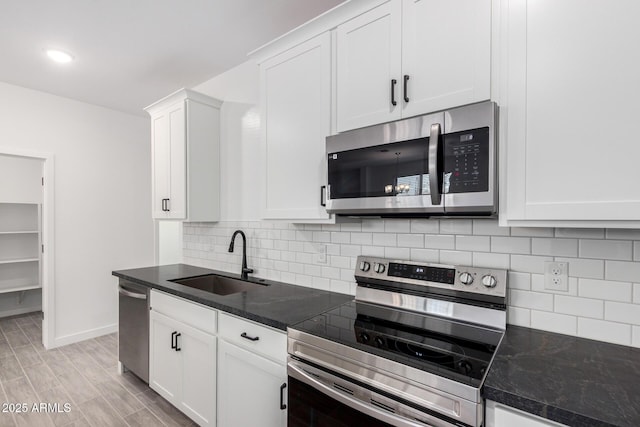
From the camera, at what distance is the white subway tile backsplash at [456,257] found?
156 centimetres

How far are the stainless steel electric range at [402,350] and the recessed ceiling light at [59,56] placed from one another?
2.83m

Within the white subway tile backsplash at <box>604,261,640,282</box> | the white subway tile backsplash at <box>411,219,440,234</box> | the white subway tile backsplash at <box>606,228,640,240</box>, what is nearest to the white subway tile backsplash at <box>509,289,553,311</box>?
the white subway tile backsplash at <box>604,261,640,282</box>

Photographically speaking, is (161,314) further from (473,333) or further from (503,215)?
(503,215)

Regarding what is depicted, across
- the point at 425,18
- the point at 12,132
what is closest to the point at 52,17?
the point at 12,132

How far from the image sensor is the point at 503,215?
4.03 ft

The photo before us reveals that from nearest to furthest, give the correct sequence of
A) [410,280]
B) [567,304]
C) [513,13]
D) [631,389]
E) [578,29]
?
[631,389], [578,29], [513,13], [567,304], [410,280]

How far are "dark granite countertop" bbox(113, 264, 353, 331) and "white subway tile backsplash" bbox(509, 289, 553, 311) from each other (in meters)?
0.85

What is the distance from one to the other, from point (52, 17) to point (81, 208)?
2.22 metres

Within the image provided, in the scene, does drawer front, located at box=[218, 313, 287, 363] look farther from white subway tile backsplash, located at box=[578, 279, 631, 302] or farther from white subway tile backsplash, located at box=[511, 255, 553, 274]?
white subway tile backsplash, located at box=[578, 279, 631, 302]

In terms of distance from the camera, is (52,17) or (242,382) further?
(52,17)

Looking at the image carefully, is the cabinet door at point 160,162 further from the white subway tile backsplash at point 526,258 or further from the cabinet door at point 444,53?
the cabinet door at point 444,53

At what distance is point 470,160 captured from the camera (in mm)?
1266

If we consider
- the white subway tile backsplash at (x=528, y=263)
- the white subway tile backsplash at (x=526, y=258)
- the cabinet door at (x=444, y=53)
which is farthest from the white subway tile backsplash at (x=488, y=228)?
the cabinet door at (x=444, y=53)

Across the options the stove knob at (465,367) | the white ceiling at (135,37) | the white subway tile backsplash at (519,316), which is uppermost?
the white ceiling at (135,37)
